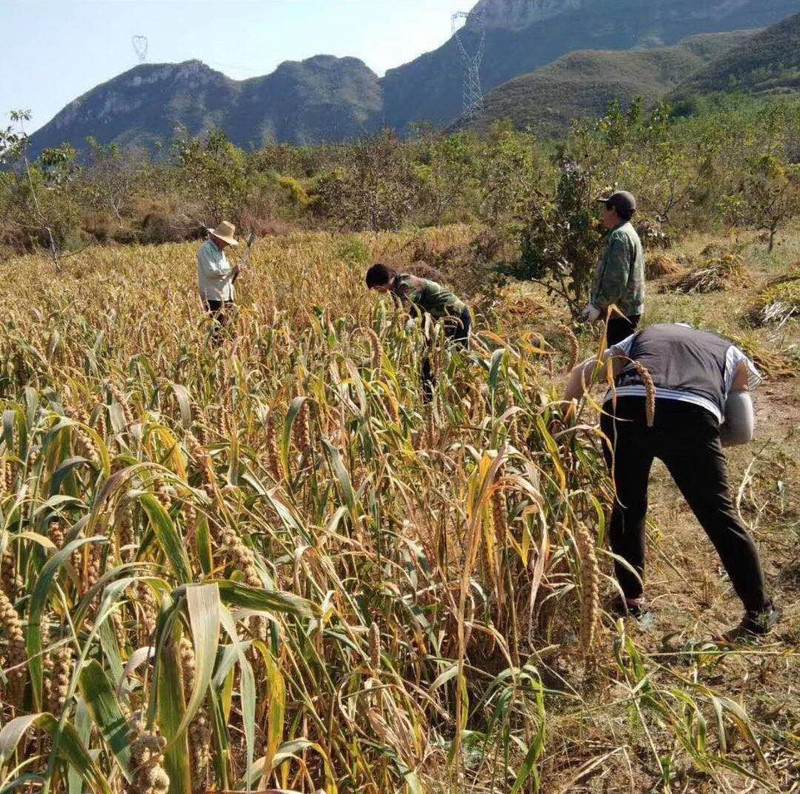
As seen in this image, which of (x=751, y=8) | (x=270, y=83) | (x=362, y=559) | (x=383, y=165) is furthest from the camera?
(x=270, y=83)

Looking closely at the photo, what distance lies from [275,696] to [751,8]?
5687 inches

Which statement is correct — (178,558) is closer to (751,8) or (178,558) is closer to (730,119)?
(730,119)

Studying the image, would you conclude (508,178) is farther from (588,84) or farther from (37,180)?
(588,84)

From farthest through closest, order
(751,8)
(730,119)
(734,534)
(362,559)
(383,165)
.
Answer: (751,8), (730,119), (383,165), (734,534), (362,559)

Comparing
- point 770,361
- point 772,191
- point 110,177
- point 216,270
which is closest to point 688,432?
point 770,361

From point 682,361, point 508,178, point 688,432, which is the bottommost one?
point 688,432

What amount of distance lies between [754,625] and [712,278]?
659cm

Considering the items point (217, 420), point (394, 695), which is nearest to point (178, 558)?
point (394, 695)

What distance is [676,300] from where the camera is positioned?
7113mm

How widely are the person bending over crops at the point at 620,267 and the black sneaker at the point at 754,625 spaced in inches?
77.1

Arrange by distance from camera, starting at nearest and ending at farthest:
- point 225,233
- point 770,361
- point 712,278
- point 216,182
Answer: point 770,361, point 225,233, point 712,278, point 216,182

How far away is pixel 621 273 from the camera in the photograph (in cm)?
393

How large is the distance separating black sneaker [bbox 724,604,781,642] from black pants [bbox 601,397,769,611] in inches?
1.3

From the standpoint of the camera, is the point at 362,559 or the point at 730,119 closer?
the point at 362,559
